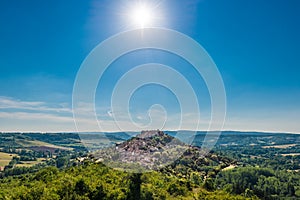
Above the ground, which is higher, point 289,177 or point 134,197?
point 134,197

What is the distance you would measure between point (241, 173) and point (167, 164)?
52.3 metres

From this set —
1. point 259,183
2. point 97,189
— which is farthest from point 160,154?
point 97,189

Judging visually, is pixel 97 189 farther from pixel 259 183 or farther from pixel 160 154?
pixel 259 183

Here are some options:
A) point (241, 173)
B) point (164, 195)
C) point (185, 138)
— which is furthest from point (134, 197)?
point (185, 138)

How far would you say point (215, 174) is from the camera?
395ft

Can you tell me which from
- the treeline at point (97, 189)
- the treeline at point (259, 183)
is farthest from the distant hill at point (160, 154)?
the treeline at point (97, 189)

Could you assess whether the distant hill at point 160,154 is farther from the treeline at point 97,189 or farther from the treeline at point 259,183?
the treeline at point 97,189

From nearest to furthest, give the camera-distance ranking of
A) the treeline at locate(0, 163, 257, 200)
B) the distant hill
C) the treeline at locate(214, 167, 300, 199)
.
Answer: the treeline at locate(0, 163, 257, 200)
the distant hill
the treeline at locate(214, 167, 300, 199)

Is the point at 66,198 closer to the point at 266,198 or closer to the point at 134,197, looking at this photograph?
the point at 134,197

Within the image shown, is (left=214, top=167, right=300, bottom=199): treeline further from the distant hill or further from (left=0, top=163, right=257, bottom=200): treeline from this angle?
(left=0, top=163, right=257, bottom=200): treeline

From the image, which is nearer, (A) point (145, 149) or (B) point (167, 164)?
(B) point (167, 164)

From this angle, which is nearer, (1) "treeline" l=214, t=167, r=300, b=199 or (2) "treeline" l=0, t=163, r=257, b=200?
(2) "treeline" l=0, t=163, r=257, b=200

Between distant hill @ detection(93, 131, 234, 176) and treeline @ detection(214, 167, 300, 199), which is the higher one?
distant hill @ detection(93, 131, 234, 176)

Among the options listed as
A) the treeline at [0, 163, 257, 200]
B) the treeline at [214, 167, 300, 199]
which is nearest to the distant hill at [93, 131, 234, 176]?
the treeline at [214, 167, 300, 199]
